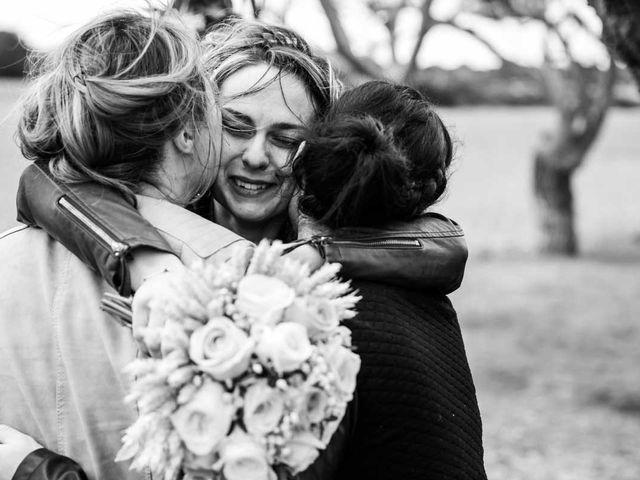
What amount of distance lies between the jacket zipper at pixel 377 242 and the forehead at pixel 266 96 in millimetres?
886

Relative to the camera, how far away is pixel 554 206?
15281 millimetres

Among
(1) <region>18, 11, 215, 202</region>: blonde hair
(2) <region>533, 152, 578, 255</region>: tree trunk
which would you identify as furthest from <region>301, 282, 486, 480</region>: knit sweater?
(2) <region>533, 152, 578, 255</region>: tree trunk

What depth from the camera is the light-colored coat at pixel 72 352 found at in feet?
6.52

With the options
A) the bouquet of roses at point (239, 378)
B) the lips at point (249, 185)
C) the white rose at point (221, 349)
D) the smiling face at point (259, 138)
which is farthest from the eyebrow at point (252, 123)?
the white rose at point (221, 349)

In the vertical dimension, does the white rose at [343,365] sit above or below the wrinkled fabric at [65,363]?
above

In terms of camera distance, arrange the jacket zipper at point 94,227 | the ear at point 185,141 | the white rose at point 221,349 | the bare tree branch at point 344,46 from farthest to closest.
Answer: the bare tree branch at point 344,46
the ear at point 185,141
the jacket zipper at point 94,227
the white rose at point 221,349

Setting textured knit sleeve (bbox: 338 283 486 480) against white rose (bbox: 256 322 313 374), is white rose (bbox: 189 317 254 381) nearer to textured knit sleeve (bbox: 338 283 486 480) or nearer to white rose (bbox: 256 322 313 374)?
white rose (bbox: 256 322 313 374)

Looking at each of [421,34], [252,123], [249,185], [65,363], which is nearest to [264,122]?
[252,123]

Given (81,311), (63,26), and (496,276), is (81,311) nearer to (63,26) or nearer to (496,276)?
(63,26)

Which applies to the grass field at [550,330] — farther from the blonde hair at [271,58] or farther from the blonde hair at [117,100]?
the blonde hair at [271,58]

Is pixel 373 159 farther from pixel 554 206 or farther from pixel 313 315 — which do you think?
A: pixel 554 206

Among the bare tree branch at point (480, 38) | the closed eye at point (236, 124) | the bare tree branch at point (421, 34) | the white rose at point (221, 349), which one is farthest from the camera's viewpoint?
the bare tree branch at point (480, 38)

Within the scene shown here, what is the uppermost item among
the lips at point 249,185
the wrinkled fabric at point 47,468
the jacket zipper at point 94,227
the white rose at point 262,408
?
the jacket zipper at point 94,227

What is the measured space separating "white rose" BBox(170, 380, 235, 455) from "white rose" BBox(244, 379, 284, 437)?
0.03 m
